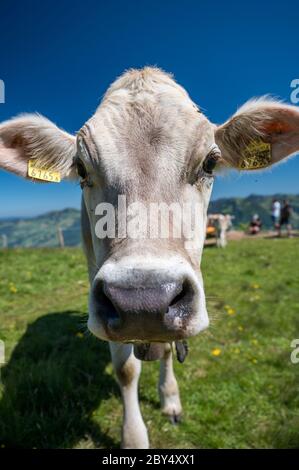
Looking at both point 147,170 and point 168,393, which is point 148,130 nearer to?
point 147,170

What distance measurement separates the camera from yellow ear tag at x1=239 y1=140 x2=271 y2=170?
142 inches

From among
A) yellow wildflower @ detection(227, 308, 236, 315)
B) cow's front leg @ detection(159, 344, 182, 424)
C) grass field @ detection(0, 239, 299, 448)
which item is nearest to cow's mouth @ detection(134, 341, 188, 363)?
grass field @ detection(0, 239, 299, 448)

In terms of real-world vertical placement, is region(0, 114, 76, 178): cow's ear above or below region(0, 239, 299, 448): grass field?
above

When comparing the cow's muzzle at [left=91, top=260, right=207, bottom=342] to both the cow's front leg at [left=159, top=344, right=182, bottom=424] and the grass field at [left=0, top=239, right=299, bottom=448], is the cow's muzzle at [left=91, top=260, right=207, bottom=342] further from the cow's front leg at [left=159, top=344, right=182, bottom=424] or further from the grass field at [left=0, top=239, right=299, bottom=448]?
the cow's front leg at [left=159, top=344, right=182, bottom=424]

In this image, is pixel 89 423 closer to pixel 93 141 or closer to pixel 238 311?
pixel 93 141

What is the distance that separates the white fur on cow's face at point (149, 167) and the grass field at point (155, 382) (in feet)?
3.20

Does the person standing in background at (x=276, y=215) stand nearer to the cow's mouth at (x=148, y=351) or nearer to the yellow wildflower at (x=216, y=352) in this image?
the yellow wildflower at (x=216, y=352)

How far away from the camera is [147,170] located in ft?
8.19

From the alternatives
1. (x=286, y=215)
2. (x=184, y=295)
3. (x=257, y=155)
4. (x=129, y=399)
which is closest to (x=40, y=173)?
(x=257, y=155)

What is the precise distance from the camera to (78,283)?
10.2 m

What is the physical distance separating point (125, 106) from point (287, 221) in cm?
2243

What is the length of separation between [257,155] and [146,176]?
161cm

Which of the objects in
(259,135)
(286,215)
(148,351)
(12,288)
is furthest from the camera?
(286,215)

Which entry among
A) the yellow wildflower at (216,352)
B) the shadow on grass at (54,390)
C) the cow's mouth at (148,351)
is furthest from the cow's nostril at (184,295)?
the yellow wildflower at (216,352)
